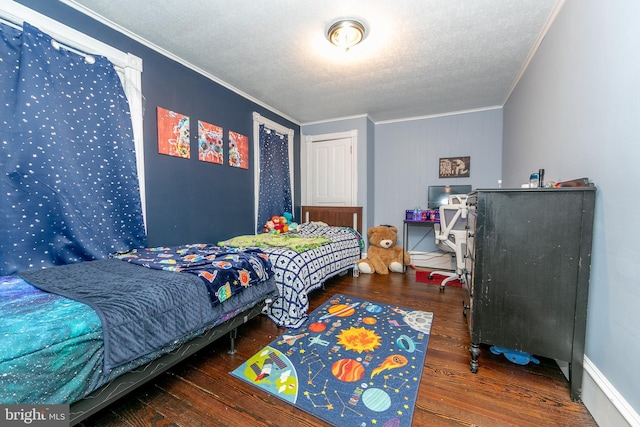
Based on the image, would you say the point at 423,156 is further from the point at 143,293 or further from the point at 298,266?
the point at 143,293

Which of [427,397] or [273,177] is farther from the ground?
[273,177]

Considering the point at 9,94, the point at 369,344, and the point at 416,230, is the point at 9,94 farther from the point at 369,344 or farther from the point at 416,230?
the point at 416,230

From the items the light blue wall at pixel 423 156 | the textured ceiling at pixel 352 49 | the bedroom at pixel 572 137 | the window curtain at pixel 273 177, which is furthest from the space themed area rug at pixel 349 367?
the textured ceiling at pixel 352 49

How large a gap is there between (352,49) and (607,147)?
203 centimetres

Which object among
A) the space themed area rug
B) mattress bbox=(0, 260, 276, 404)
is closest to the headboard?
the space themed area rug

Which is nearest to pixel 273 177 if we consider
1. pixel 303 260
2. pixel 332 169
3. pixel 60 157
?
pixel 332 169

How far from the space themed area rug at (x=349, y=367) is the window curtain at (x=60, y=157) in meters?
1.57

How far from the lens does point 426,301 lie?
2639mm

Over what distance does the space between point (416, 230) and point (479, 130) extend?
5.96 feet

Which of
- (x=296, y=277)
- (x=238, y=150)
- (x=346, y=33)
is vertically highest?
(x=346, y=33)

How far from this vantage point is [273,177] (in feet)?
12.9

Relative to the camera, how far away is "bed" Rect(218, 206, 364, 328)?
2172 millimetres

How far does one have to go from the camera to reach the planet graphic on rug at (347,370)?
148 centimetres

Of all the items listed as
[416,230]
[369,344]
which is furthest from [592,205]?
[416,230]
